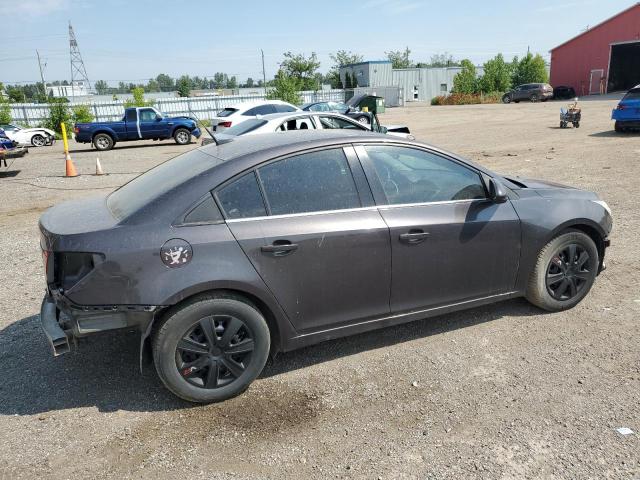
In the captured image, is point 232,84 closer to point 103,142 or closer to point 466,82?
point 466,82

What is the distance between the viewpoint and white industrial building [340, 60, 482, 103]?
56.0 m

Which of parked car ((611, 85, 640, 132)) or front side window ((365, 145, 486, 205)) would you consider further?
parked car ((611, 85, 640, 132))

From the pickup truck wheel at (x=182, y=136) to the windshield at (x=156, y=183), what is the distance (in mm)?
18524

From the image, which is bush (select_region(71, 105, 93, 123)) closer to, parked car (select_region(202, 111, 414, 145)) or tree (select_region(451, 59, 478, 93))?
parked car (select_region(202, 111, 414, 145))

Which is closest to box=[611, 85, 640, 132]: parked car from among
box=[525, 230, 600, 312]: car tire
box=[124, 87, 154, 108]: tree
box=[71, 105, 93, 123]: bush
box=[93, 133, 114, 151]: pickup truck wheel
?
box=[525, 230, 600, 312]: car tire

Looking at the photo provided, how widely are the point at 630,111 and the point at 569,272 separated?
15.4 meters

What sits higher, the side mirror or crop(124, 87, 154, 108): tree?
crop(124, 87, 154, 108): tree

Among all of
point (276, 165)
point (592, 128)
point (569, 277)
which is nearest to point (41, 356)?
point (276, 165)

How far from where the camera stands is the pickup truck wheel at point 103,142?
20469mm

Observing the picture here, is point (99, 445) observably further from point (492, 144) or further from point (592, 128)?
point (592, 128)

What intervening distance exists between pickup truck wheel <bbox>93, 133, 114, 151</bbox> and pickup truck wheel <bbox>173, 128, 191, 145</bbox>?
8.54 feet

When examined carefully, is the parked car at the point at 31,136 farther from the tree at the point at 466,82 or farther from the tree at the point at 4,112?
the tree at the point at 466,82

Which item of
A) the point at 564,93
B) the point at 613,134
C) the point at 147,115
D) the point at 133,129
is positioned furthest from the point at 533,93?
the point at 133,129

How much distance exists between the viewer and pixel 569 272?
4.38 meters
